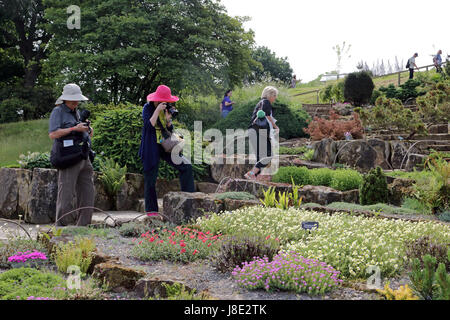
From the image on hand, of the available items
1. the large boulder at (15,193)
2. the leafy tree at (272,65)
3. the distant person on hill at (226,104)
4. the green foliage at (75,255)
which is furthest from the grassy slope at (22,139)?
the leafy tree at (272,65)

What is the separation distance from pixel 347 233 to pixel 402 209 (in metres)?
2.25

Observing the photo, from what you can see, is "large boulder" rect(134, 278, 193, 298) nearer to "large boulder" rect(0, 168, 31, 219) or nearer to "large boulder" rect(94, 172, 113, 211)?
"large boulder" rect(94, 172, 113, 211)

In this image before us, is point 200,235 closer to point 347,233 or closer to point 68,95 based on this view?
point 347,233

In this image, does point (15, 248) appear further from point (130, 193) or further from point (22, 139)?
point (22, 139)

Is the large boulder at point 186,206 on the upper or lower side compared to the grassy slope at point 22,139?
lower

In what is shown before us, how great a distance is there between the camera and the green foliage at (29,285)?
359 centimetres

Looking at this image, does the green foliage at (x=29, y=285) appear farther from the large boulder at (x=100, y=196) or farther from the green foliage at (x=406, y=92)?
the green foliage at (x=406, y=92)

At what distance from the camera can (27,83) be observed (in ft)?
77.5

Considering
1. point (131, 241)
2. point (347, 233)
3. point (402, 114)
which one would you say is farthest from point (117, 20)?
point (347, 233)

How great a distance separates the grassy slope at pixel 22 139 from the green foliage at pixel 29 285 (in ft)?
29.9

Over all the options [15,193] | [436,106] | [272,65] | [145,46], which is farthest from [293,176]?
[272,65]

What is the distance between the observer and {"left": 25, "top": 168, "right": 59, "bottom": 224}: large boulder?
820 centimetres

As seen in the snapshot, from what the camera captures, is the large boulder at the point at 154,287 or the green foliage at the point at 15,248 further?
the green foliage at the point at 15,248

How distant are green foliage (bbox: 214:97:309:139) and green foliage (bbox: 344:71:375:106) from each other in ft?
24.5
